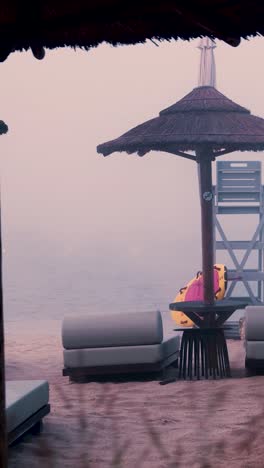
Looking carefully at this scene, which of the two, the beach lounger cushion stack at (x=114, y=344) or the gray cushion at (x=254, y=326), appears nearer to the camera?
the gray cushion at (x=254, y=326)

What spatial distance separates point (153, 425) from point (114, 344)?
7.57 ft

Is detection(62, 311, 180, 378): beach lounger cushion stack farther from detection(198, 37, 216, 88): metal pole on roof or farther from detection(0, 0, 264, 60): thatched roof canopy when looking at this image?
detection(198, 37, 216, 88): metal pole on roof

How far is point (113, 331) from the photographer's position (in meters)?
9.30

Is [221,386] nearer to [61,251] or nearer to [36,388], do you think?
[36,388]

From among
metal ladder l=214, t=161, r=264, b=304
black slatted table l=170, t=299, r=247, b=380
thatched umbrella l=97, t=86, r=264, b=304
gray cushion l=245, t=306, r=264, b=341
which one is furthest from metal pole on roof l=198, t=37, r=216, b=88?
gray cushion l=245, t=306, r=264, b=341

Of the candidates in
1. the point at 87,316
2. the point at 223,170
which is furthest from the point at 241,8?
the point at 223,170

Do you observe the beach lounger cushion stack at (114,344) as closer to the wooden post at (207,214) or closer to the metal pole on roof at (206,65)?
the wooden post at (207,214)

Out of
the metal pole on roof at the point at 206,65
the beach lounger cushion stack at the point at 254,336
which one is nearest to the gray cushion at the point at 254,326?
the beach lounger cushion stack at the point at 254,336

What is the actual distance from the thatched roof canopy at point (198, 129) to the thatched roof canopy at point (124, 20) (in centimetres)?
513

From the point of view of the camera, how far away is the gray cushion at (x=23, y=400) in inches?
237

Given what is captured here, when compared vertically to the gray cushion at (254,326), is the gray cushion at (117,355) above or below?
below

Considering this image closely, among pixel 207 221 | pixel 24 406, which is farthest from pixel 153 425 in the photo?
pixel 207 221

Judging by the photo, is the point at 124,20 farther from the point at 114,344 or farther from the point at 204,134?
the point at 204,134

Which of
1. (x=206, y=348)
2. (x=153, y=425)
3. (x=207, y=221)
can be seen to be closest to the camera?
(x=153, y=425)
